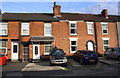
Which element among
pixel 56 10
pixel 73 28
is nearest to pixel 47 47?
pixel 73 28

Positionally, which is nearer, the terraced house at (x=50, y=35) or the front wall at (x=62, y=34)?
the terraced house at (x=50, y=35)

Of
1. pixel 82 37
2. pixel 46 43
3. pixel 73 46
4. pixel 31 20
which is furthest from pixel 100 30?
pixel 31 20

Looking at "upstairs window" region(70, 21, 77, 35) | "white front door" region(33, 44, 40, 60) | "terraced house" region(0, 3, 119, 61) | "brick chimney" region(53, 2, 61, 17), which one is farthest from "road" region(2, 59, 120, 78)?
"brick chimney" region(53, 2, 61, 17)

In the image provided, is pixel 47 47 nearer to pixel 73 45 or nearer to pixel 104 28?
pixel 73 45

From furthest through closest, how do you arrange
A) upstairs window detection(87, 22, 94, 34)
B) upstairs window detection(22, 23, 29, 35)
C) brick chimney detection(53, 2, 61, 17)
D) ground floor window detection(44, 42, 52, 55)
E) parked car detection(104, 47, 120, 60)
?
brick chimney detection(53, 2, 61, 17) < upstairs window detection(87, 22, 94, 34) < upstairs window detection(22, 23, 29, 35) < ground floor window detection(44, 42, 52, 55) < parked car detection(104, 47, 120, 60)

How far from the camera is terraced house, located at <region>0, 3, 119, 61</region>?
1750 cm

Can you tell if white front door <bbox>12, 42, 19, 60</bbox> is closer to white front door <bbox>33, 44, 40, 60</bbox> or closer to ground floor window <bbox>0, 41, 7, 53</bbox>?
ground floor window <bbox>0, 41, 7, 53</bbox>

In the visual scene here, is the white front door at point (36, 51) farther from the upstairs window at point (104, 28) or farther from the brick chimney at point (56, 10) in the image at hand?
the upstairs window at point (104, 28)

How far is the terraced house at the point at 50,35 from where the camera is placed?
17.5 meters

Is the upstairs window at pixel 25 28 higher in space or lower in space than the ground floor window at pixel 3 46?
higher

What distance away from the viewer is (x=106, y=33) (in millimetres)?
20141

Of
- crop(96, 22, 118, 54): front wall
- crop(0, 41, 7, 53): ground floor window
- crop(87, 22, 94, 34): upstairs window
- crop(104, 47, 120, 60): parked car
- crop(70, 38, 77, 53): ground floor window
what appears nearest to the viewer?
crop(104, 47, 120, 60): parked car

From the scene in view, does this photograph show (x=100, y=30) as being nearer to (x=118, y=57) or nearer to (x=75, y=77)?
(x=118, y=57)

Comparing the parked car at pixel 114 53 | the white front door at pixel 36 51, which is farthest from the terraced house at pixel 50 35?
the parked car at pixel 114 53
